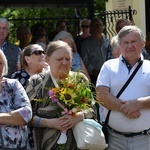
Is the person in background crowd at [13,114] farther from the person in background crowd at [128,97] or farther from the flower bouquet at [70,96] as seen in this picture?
the person in background crowd at [128,97]

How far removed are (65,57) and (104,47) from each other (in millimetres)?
4373

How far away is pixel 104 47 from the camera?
984 centimetres

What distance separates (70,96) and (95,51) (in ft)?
14.8

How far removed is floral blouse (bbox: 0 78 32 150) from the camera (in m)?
5.25

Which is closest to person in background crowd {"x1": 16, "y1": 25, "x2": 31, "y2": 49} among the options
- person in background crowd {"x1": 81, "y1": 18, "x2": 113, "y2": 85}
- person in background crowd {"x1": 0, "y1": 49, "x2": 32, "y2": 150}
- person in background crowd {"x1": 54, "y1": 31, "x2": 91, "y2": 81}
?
person in background crowd {"x1": 81, "y1": 18, "x2": 113, "y2": 85}

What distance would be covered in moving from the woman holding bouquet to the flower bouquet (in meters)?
0.05

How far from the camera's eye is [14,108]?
5.35 m

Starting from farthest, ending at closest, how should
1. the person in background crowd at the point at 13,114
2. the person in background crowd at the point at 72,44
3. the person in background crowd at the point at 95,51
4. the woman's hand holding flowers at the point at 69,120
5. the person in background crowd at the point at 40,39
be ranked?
the person in background crowd at the point at 95,51, the person in background crowd at the point at 40,39, the person in background crowd at the point at 72,44, the woman's hand holding flowers at the point at 69,120, the person in background crowd at the point at 13,114

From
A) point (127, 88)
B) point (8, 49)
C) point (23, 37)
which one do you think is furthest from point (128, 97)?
point (23, 37)

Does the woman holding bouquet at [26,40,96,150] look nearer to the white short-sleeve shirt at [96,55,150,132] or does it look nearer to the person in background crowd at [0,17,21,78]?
the white short-sleeve shirt at [96,55,150,132]

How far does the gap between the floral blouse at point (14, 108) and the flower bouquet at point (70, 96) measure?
0.27 meters

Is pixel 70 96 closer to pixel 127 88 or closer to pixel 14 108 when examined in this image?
pixel 14 108

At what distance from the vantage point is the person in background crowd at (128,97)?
18.7 feet

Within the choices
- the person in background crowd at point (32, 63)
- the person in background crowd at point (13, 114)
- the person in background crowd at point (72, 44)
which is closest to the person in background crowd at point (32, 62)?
the person in background crowd at point (32, 63)
